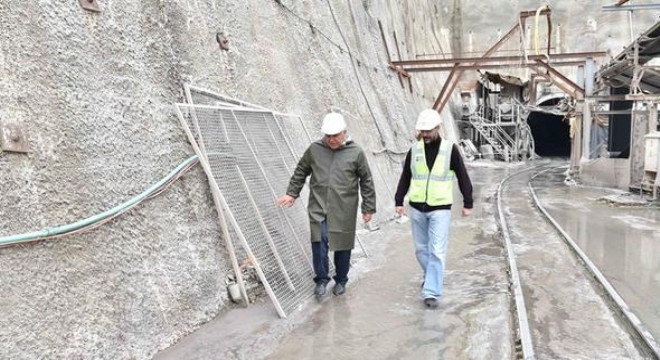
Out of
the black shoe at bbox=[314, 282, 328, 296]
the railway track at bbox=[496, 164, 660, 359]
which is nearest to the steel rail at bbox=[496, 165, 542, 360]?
the railway track at bbox=[496, 164, 660, 359]

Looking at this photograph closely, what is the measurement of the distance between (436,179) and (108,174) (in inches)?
114

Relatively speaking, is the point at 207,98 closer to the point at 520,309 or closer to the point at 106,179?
the point at 106,179

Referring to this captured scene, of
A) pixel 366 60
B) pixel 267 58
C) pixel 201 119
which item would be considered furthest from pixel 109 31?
pixel 366 60

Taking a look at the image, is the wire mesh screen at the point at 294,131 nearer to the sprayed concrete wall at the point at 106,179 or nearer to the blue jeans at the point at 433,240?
the sprayed concrete wall at the point at 106,179

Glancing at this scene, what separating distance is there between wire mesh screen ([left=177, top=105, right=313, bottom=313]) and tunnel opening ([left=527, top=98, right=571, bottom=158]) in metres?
41.4

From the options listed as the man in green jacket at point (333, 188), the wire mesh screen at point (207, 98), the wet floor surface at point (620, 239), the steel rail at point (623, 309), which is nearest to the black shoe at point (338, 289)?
the man in green jacket at point (333, 188)

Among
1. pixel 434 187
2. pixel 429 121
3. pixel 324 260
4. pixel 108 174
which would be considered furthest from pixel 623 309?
pixel 108 174

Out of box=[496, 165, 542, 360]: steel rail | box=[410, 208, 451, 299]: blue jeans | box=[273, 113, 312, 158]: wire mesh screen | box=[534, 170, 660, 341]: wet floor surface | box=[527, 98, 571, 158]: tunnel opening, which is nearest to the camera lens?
box=[496, 165, 542, 360]: steel rail

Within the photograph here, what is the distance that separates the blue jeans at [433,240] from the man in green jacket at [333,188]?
520mm

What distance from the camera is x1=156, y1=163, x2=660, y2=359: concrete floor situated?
13.2ft

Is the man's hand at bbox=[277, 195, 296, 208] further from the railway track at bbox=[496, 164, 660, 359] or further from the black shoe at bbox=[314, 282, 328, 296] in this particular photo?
the railway track at bbox=[496, 164, 660, 359]

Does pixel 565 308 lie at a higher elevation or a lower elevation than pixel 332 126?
lower

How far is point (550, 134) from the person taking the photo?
47.2 m

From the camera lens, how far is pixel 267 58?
723 cm
